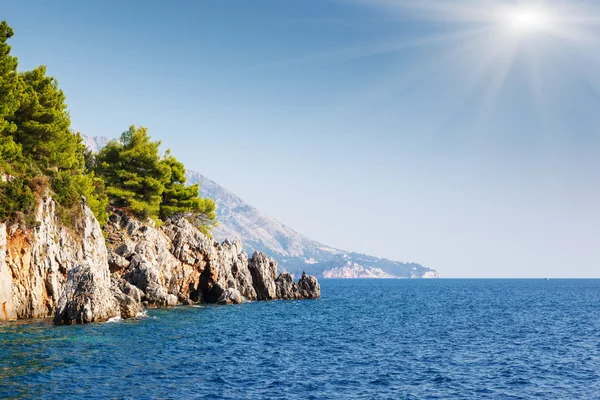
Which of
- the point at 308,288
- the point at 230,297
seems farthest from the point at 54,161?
the point at 308,288

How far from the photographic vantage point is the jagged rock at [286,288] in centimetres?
10956

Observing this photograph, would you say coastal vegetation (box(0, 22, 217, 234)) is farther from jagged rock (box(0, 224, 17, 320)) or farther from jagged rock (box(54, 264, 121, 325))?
jagged rock (box(54, 264, 121, 325))

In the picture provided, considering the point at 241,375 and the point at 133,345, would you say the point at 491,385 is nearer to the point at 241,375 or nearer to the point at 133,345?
the point at 241,375

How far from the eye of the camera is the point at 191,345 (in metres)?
44.5

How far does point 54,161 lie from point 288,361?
4070cm

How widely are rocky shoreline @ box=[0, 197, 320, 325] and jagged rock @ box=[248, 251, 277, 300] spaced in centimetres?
21

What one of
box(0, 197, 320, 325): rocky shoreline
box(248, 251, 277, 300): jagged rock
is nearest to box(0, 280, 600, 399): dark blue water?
box(0, 197, 320, 325): rocky shoreline

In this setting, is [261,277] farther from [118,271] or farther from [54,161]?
[54,161]

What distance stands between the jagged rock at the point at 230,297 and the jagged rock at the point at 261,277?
12917mm

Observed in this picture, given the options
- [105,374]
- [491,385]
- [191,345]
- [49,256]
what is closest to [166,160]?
[49,256]

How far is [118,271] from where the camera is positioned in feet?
237

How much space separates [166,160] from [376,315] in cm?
4707

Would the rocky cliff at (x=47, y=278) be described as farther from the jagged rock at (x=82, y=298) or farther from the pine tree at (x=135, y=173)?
the pine tree at (x=135, y=173)

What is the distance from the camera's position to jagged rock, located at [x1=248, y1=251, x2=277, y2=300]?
342ft
